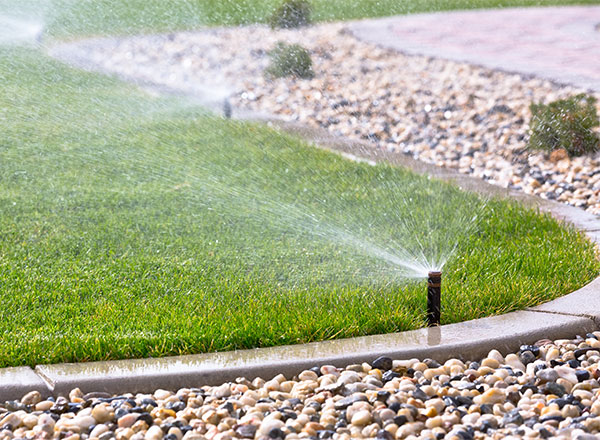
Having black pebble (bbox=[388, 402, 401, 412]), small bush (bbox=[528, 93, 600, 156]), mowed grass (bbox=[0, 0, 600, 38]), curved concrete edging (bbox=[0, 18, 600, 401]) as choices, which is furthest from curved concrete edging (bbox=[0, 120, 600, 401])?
mowed grass (bbox=[0, 0, 600, 38])

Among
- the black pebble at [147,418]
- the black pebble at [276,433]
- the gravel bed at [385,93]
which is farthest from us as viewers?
the gravel bed at [385,93]

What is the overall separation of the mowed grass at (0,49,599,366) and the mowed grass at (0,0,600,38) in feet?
26.3

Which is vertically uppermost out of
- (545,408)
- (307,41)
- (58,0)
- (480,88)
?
(58,0)

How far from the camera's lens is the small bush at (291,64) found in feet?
31.7

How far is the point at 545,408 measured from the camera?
2.61 m

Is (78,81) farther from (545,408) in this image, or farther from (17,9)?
(545,408)

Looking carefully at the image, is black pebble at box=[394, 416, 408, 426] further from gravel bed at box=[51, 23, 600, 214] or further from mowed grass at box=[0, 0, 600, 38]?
mowed grass at box=[0, 0, 600, 38]

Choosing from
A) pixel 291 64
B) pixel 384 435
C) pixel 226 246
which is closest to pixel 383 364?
pixel 384 435

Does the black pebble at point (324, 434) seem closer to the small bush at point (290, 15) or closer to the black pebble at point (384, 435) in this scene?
the black pebble at point (384, 435)

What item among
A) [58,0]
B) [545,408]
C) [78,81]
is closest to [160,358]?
[545,408]

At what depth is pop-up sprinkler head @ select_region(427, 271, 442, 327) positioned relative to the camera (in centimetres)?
315

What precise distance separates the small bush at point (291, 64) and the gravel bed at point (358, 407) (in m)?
7.02

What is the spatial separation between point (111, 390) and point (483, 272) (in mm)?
1692

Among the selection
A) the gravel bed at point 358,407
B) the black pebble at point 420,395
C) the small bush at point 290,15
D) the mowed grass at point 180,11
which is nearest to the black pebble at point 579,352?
the gravel bed at point 358,407
